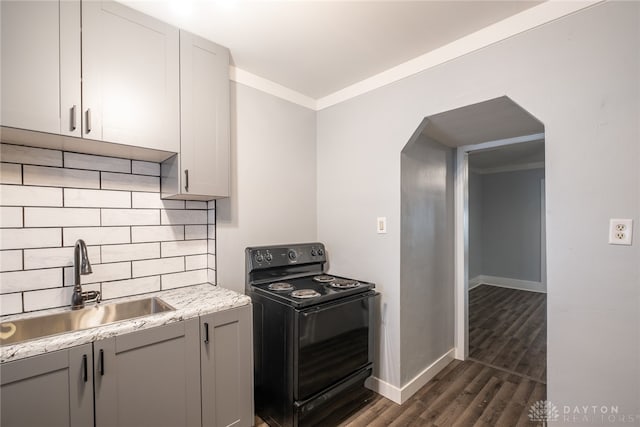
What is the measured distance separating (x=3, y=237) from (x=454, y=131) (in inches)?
114

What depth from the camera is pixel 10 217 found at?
146cm

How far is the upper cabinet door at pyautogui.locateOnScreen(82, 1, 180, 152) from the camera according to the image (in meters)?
1.43

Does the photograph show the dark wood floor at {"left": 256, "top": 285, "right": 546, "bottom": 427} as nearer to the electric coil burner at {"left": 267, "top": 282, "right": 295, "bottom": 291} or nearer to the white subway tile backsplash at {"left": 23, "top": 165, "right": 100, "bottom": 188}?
the electric coil burner at {"left": 267, "top": 282, "right": 295, "bottom": 291}

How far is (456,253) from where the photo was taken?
2.88 metres

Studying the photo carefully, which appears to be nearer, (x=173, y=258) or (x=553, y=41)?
(x=553, y=41)

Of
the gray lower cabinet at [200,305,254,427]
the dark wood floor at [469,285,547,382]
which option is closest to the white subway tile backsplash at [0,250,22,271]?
the gray lower cabinet at [200,305,254,427]

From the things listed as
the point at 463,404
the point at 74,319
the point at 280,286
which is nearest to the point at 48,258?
the point at 74,319

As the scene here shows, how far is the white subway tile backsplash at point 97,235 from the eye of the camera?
162 cm

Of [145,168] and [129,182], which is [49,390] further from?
[145,168]

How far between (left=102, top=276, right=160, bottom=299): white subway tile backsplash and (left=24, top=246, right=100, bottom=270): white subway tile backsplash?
0.24 meters

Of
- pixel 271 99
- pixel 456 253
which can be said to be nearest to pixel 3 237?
pixel 271 99

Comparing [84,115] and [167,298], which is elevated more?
[84,115]

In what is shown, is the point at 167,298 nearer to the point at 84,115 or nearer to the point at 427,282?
the point at 84,115

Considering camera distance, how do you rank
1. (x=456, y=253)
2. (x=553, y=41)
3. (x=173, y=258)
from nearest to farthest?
(x=553, y=41)
(x=173, y=258)
(x=456, y=253)
